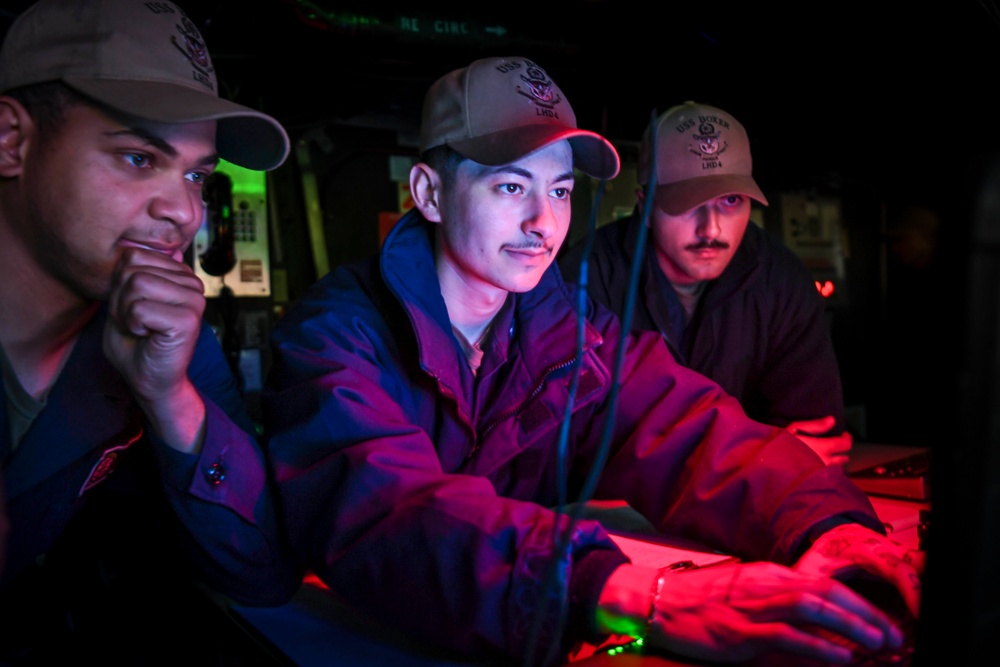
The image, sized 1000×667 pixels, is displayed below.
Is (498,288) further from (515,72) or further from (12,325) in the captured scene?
(12,325)

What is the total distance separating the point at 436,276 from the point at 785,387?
108cm

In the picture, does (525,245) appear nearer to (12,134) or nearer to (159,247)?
(159,247)

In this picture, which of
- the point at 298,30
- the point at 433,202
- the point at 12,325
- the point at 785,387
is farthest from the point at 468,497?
the point at 298,30

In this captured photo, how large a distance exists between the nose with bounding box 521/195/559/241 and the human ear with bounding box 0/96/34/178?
693mm

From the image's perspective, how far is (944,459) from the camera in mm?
349

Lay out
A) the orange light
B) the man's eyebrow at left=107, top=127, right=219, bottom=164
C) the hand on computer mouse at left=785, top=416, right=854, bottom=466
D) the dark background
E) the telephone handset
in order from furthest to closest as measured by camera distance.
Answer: the telephone handset < the orange light < the dark background < the hand on computer mouse at left=785, top=416, right=854, bottom=466 < the man's eyebrow at left=107, top=127, right=219, bottom=164

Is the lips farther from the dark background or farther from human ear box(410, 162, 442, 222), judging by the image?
the dark background

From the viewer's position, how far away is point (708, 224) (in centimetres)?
164

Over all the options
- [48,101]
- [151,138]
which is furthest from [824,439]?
[48,101]

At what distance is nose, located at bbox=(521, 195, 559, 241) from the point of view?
1.08 metres

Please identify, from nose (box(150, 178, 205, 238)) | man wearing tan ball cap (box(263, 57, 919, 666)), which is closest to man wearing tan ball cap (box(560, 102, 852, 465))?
man wearing tan ball cap (box(263, 57, 919, 666))

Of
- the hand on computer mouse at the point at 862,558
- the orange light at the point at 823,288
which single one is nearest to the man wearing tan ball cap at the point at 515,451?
the hand on computer mouse at the point at 862,558

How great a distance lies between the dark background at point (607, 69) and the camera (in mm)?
1837

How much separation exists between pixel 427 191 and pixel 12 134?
1.93 ft
